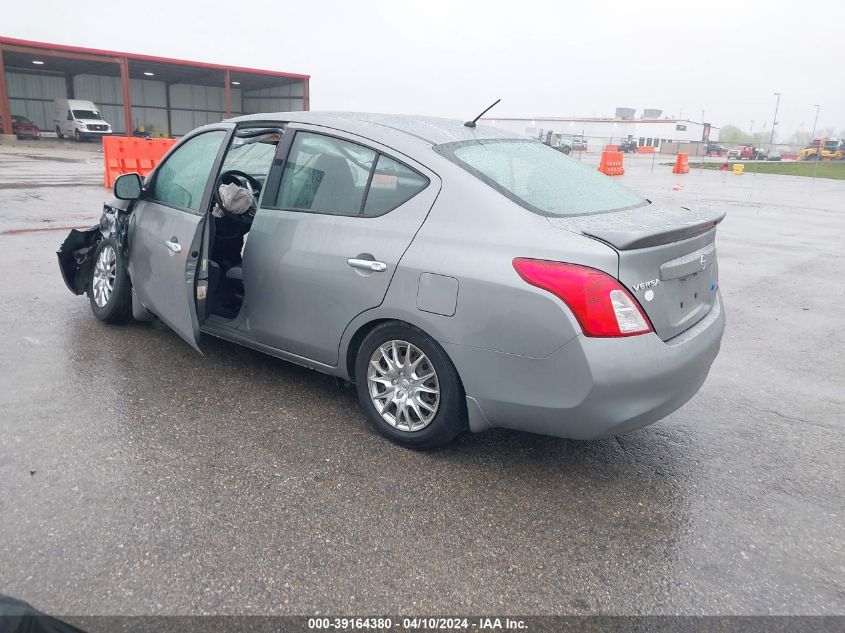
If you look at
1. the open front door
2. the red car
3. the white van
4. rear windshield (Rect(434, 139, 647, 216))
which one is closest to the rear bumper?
rear windshield (Rect(434, 139, 647, 216))

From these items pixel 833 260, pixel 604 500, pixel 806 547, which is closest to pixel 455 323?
pixel 604 500

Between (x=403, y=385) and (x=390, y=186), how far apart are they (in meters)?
1.03

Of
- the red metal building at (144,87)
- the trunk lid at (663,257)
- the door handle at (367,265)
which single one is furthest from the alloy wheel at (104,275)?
the red metal building at (144,87)

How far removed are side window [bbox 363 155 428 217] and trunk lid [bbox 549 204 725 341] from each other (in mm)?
742

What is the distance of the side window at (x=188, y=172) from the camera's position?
4.21 meters

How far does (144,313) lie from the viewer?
15.9 feet

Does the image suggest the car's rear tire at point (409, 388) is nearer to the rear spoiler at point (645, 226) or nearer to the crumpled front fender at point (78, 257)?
the rear spoiler at point (645, 226)

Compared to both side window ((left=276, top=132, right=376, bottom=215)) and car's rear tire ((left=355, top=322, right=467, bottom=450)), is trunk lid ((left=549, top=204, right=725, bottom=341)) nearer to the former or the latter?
car's rear tire ((left=355, top=322, right=467, bottom=450))

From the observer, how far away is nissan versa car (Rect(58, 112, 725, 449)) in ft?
→ 9.27

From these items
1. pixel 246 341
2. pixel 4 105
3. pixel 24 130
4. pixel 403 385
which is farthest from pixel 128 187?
pixel 24 130

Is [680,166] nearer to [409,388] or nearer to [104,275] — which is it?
[104,275]

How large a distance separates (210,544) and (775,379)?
390 centimetres

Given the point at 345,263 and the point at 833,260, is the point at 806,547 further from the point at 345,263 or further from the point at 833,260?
the point at 833,260

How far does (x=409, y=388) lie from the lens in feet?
11.0
